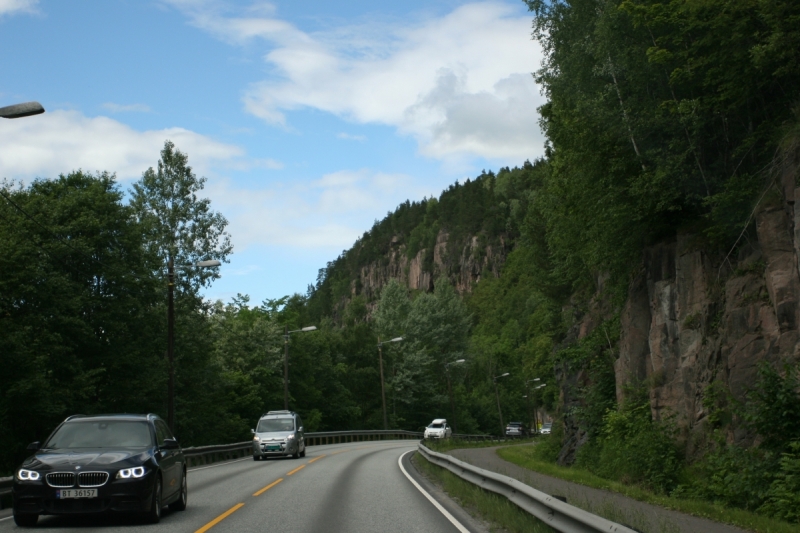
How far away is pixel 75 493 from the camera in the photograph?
10898mm

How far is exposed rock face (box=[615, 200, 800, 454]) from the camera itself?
1622 centimetres

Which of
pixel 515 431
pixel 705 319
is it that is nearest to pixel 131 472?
pixel 705 319

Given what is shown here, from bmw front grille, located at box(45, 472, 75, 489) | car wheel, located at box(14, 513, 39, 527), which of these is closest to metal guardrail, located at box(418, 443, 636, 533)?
bmw front grille, located at box(45, 472, 75, 489)

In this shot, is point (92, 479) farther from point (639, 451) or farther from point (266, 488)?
point (639, 451)

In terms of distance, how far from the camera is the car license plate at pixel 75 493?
35.7 feet

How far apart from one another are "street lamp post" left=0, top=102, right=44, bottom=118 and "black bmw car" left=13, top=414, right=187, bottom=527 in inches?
199

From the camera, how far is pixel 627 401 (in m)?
24.3

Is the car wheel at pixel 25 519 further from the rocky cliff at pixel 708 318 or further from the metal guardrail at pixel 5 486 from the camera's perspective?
the rocky cliff at pixel 708 318

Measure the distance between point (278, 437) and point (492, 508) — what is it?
855 inches

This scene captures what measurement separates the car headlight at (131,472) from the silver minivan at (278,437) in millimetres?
21087

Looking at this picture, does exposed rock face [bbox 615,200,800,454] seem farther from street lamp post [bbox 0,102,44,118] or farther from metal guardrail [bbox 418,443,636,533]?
street lamp post [bbox 0,102,44,118]

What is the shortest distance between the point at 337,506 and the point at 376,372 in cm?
7381

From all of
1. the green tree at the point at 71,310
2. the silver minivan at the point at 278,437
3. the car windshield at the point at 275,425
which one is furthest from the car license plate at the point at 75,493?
the car windshield at the point at 275,425

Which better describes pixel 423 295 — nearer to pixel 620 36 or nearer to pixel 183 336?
pixel 183 336
